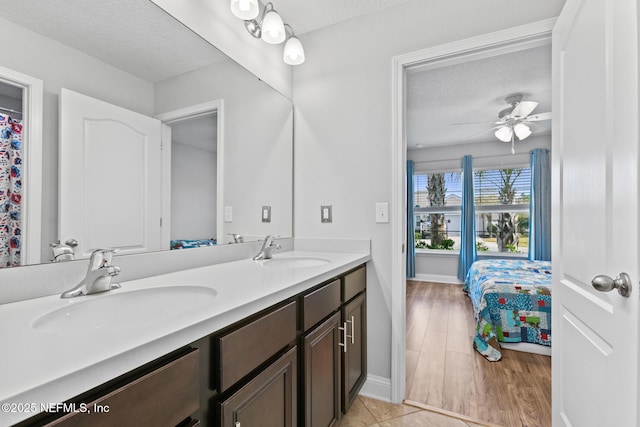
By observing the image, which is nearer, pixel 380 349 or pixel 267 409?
pixel 267 409

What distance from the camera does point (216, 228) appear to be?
1548 mm

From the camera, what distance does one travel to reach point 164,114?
1266mm

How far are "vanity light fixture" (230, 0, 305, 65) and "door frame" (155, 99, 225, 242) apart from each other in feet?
1.43

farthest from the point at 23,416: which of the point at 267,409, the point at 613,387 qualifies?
the point at 613,387

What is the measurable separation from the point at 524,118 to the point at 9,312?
4.09m

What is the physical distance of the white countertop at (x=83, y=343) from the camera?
41 centimetres

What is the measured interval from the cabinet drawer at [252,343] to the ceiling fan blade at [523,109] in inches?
127

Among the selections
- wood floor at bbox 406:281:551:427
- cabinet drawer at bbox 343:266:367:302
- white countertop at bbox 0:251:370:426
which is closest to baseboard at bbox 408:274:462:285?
wood floor at bbox 406:281:551:427

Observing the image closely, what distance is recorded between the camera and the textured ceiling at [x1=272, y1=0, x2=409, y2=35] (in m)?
1.79

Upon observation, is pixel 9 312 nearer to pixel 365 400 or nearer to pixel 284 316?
pixel 284 316

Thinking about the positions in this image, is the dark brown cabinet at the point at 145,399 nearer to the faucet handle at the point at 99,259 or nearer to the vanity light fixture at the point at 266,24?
the faucet handle at the point at 99,259

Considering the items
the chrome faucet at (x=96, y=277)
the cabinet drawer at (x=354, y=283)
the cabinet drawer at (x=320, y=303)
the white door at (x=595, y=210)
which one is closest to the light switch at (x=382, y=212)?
the cabinet drawer at (x=354, y=283)

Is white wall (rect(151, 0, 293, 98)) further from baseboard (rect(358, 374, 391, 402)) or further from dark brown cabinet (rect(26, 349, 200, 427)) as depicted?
baseboard (rect(358, 374, 391, 402))

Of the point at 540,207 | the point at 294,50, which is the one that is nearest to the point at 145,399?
the point at 294,50
